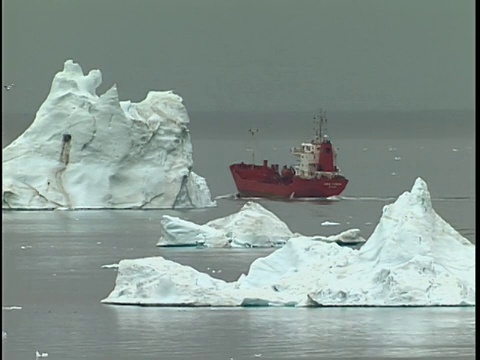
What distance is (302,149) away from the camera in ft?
141

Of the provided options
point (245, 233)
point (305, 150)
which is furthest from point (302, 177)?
point (245, 233)

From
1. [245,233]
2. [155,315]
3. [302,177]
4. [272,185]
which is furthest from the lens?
[272,185]

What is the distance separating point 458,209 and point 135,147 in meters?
8.19

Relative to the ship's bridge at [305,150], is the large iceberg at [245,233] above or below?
below

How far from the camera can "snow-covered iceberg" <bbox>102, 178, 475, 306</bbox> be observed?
56.0 feet

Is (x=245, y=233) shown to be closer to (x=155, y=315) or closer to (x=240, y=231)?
(x=240, y=231)

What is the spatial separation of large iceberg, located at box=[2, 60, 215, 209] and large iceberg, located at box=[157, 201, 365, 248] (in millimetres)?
7776

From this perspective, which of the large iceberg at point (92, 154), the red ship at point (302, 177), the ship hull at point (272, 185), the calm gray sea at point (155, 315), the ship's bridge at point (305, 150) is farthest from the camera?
the ship hull at point (272, 185)

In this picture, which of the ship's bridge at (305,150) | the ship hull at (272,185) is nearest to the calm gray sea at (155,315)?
the ship's bridge at (305,150)

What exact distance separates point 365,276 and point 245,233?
999 centimetres

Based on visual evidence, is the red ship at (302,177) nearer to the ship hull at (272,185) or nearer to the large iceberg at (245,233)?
the ship hull at (272,185)

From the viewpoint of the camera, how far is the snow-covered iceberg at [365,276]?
1708 centimetres

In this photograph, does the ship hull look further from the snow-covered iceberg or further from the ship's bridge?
the snow-covered iceberg

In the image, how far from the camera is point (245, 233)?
27266mm
